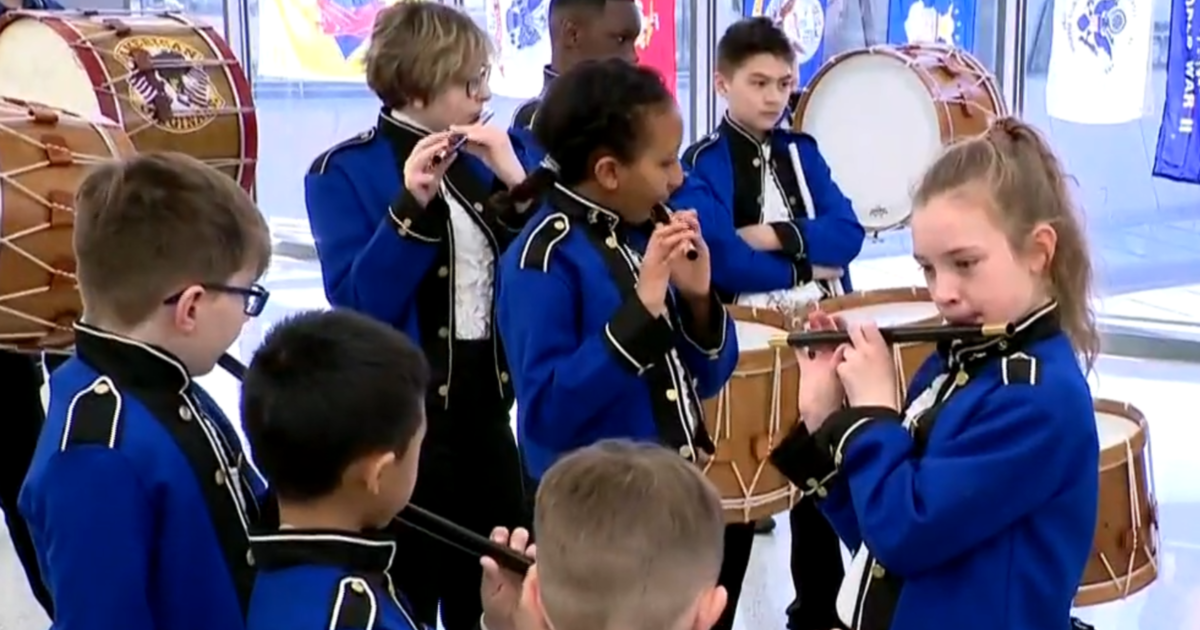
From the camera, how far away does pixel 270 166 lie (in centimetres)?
752

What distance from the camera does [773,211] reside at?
2916mm

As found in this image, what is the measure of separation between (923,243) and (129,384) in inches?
30.5

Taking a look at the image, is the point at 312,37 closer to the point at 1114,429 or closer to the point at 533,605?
the point at 1114,429

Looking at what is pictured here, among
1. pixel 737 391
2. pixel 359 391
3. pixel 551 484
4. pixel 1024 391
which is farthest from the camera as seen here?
pixel 737 391

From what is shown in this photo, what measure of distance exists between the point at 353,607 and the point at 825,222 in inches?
68.8

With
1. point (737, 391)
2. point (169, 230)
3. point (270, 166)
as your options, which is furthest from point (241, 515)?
point (270, 166)

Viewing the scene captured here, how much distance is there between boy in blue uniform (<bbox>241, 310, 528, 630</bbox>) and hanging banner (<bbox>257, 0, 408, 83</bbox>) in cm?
530

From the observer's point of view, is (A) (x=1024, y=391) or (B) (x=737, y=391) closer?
(A) (x=1024, y=391)

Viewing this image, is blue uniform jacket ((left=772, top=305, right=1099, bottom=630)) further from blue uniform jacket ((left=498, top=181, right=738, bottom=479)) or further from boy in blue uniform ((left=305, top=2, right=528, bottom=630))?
boy in blue uniform ((left=305, top=2, right=528, bottom=630))

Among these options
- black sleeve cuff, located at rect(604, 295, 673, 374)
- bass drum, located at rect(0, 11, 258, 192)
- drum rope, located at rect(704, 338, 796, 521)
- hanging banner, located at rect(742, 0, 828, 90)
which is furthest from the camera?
hanging banner, located at rect(742, 0, 828, 90)

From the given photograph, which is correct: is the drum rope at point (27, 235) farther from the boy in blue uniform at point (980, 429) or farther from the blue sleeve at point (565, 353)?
the boy in blue uniform at point (980, 429)

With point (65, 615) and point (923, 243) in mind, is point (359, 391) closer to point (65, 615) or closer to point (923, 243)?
point (65, 615)

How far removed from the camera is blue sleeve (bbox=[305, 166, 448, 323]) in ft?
6.86

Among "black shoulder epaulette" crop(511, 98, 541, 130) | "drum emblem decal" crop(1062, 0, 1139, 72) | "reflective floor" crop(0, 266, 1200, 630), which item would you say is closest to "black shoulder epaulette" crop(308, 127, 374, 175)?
"black shoulder epaulette" crop(511, 98, 541, 130)
